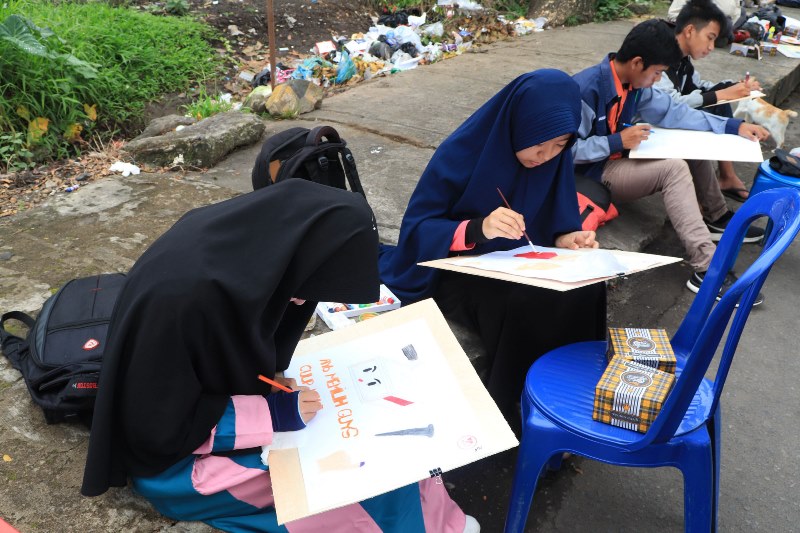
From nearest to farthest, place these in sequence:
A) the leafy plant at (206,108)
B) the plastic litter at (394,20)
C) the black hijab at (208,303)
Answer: the black hijab at (208,303) → the leafy plant at (206,108) → the plastic litter at (394,20)

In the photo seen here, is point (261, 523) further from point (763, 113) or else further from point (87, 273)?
point (763, 113)

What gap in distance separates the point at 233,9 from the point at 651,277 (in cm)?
500

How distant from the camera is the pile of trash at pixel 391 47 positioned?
5.79m

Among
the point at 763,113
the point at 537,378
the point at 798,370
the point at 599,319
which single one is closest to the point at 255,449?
the point at 537,378

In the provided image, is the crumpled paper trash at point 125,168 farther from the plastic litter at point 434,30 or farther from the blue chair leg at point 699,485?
the plastic litter at point 434,30

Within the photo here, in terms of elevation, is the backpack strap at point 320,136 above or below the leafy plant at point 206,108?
above

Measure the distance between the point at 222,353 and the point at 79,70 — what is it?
3.53m

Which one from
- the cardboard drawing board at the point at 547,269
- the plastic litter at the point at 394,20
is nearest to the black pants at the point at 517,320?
the cardboard drawing board at the point at 547,269

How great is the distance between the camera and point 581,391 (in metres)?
1.99

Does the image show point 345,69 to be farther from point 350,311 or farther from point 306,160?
point 350,311

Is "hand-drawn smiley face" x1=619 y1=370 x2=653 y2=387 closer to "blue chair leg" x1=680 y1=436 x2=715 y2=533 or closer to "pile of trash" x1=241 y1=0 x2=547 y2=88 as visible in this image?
"blue chair leg" x1=680 y1=436 x2=715 y2=533

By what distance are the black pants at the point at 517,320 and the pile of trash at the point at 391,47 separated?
361cm

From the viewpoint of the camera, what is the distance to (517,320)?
7.68 ft

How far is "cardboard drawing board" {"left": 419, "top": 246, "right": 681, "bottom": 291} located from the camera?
6.52 ft
